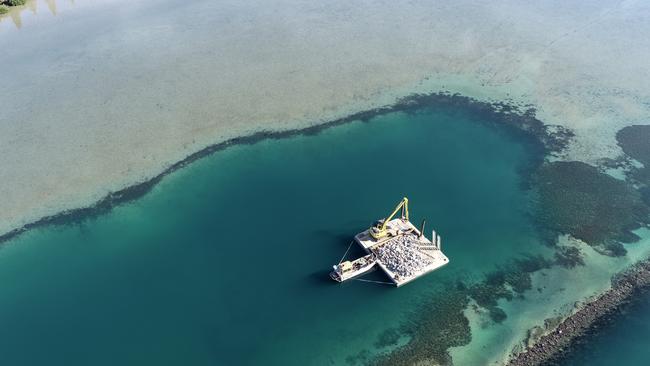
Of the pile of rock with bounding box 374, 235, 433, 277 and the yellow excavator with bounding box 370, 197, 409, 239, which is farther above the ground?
the yellow excavator with bounding box 370, 197, 409, 239

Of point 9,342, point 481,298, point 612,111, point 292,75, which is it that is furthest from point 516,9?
point 9,342

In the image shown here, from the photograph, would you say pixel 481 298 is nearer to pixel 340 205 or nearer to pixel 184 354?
pixel 340 205

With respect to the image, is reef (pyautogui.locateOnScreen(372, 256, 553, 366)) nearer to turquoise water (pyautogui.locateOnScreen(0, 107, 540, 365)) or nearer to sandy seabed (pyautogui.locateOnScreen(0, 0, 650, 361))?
turquoise water (pyautogui.locateOnScreen(0, 107, 540, 365))

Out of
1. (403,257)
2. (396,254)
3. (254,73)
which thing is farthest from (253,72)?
(403,257)

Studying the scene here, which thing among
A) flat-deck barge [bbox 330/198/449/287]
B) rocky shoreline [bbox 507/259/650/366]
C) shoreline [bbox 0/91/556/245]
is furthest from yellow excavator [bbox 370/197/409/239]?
shoreline [bbox 0/91/556/245]

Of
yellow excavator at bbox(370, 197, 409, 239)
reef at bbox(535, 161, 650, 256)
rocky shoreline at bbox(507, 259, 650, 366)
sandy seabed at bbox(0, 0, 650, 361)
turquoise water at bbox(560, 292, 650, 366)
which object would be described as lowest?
turquoise water at bbox(560, 292, 650, 366)
